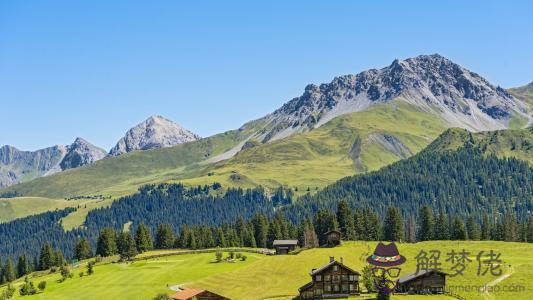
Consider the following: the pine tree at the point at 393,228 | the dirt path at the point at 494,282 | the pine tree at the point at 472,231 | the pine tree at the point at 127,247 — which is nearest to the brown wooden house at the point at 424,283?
the dirt path at the point at 494,282

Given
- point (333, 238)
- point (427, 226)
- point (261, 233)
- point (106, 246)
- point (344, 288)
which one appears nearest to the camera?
point (344, 288)

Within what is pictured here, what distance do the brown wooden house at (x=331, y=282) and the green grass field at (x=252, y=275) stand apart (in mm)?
4245

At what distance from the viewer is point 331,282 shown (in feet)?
357

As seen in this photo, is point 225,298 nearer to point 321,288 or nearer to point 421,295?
point 321,288

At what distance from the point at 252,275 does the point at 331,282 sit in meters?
25.9

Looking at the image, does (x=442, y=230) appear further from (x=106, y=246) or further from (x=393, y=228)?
(x=106, y=246)

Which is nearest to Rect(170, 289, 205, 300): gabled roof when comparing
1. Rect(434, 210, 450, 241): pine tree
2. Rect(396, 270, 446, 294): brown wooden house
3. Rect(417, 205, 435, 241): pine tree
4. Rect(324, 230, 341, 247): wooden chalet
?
Rect(396, 270, 446, 294): brown wooden house

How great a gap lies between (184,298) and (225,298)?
8004mm

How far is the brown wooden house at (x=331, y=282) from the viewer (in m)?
108

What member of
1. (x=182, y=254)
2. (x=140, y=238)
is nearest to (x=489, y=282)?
(x=182, y=254)

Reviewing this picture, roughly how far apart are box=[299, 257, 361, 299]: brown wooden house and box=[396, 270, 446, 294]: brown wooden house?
31.7ft

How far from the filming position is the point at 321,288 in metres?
108

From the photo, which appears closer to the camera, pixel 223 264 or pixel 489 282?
pixel 489 282

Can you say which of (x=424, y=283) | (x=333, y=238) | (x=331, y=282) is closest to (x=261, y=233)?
(x=333, y=238)
